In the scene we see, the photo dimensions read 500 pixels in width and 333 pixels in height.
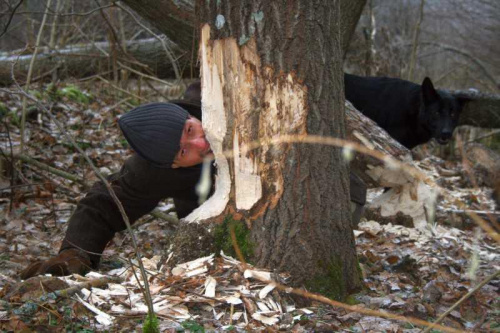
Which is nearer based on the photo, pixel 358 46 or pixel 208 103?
pixel 208 103

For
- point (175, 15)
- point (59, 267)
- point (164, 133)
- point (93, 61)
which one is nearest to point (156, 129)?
point (164, 133)

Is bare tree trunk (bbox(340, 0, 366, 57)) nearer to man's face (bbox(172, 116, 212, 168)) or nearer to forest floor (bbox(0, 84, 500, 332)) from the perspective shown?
forest floor (bbox(0, 84, 500, 332))

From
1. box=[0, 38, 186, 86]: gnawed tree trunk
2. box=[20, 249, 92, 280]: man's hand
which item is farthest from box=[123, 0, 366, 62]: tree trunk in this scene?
box=[20, 249, 92, 280]: man's hand

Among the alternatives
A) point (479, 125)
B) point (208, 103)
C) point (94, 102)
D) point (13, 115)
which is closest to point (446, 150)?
point (479, 125)

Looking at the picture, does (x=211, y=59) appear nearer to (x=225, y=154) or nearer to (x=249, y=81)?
(x=249, y=81)

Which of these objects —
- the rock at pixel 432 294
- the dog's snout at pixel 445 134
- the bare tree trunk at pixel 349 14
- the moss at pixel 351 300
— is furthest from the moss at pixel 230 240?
the dog's snout at pixel 445 134

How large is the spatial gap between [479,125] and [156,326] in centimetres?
730

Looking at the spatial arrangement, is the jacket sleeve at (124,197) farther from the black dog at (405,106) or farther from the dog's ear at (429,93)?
the dog's ear at (429,93)

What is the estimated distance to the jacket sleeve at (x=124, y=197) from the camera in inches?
153

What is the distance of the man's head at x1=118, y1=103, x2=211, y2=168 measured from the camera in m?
3.48

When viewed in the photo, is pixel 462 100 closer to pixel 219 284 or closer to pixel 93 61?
pixel 93 61

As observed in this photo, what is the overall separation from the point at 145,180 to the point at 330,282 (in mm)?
1534

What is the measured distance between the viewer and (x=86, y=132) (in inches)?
290

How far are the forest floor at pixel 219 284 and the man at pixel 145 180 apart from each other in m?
0.22
